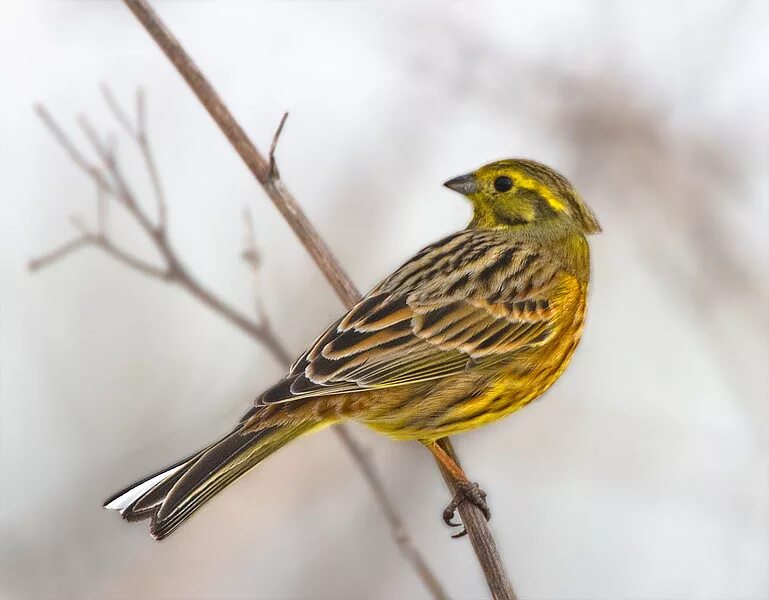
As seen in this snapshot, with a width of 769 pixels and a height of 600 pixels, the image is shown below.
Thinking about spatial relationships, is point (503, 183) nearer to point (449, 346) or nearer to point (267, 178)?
point (449, 346)

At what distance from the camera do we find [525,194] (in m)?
4.89

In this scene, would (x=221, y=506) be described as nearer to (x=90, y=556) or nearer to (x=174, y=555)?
(x=174, y=555)

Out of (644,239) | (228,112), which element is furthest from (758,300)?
(228,112)

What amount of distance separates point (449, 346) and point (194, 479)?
1.21 m

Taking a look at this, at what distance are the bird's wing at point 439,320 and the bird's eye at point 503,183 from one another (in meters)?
0.21

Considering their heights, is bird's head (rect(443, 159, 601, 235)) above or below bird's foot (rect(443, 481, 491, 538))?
above

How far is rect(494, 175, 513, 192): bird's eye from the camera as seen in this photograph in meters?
4.88

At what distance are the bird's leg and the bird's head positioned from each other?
45.9 inches

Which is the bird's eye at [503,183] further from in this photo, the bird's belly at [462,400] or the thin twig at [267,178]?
the thin twig at [267,178]

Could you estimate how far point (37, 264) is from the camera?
4234 millimetres

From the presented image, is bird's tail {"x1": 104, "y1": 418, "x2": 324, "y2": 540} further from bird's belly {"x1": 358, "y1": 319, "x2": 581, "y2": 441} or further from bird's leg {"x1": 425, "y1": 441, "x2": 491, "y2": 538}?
bird's leg {"x1": 425, "y1": 441, "x2": 491, "y2": 538}

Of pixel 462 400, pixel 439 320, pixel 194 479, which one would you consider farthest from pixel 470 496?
pixel 194 479

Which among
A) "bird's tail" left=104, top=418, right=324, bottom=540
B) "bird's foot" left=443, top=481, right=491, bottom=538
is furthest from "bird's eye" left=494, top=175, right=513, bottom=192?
"bird's tail" left=104, top=418, right=324, bottom=540

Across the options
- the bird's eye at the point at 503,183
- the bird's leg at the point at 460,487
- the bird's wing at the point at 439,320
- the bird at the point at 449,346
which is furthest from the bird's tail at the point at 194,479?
the bird's eye at the point at 503,183
